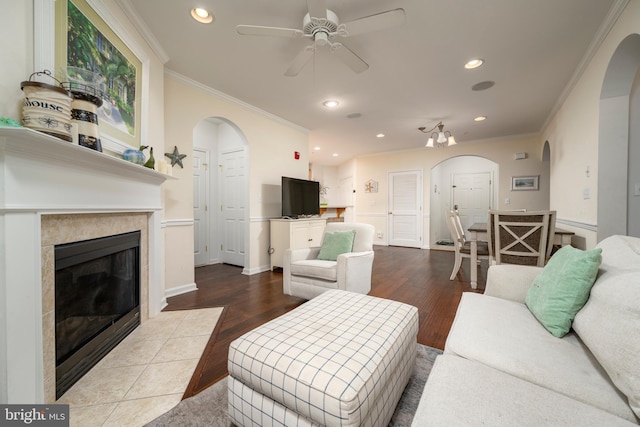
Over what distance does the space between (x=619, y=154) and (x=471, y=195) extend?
4.55 metres

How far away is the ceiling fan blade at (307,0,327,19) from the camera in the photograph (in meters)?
1.51

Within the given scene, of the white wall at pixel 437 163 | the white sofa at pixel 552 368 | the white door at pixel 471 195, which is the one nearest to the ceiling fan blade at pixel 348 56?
the white sofa at pixel 552 368

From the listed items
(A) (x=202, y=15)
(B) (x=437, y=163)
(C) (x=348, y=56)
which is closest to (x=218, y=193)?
(A) (x=202, y=15)

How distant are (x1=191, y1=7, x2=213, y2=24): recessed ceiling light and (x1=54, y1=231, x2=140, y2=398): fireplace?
1.81 m

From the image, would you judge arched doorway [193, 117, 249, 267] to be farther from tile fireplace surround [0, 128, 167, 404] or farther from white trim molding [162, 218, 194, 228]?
tile fireplace surround [0, 128, 167, 404]

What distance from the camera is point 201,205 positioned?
14.2 ft

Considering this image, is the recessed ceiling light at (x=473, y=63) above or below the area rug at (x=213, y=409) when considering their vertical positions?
above

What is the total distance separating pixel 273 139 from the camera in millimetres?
4020

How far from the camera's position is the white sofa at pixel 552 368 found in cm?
68

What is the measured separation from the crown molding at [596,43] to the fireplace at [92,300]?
13.1 feet

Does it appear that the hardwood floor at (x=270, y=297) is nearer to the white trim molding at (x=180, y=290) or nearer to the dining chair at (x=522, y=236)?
the white trim molding at (x=180, y=290)

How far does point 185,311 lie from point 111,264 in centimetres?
83

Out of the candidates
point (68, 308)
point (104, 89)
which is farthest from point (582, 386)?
point (104, 89)

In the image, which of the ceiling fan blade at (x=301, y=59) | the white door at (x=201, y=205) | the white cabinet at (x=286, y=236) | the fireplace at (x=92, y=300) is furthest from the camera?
the white door at (x=201, y=205)
